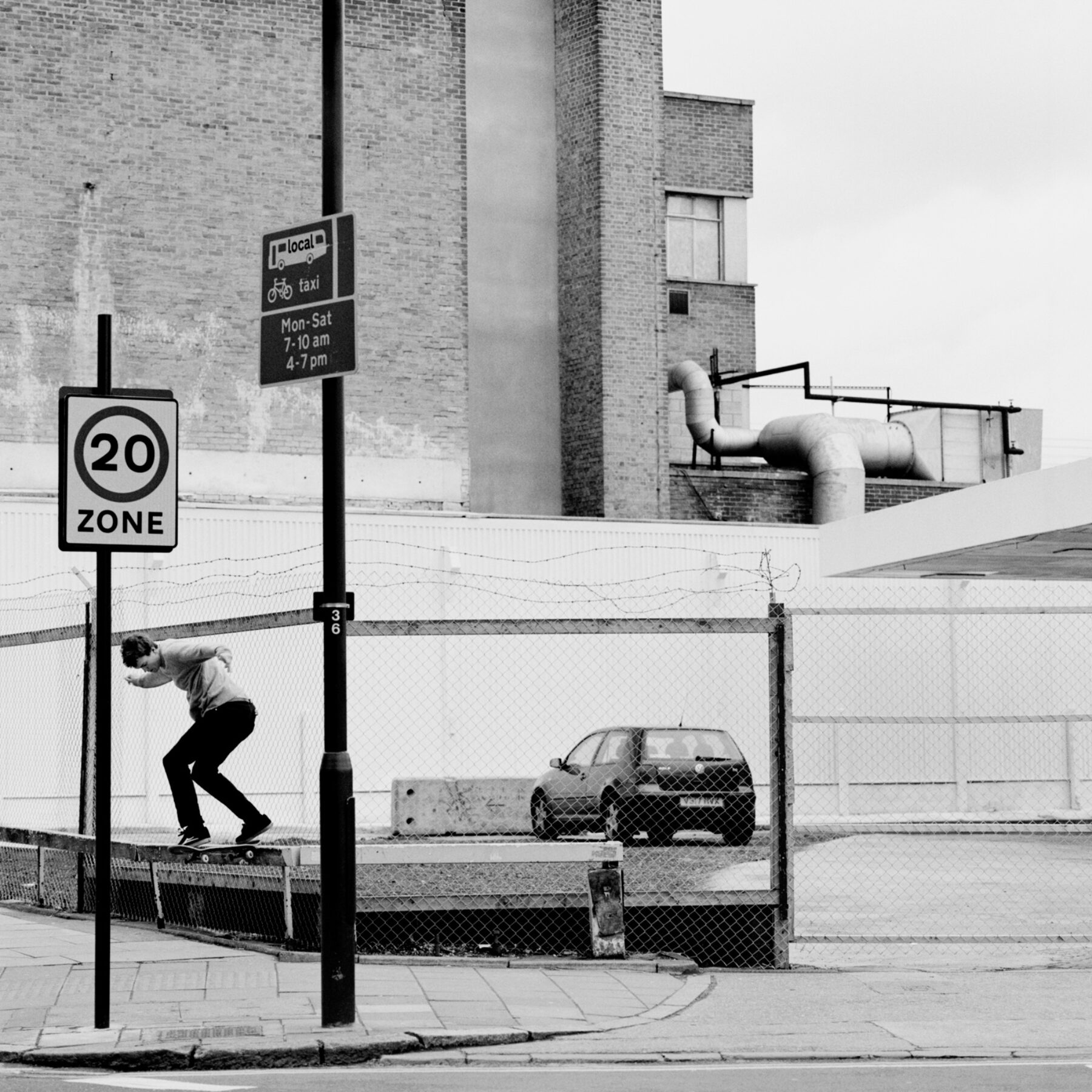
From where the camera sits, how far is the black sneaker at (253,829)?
1144 centimetres

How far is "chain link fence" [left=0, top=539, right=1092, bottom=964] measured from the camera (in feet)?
46.5

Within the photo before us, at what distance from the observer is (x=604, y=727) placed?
24.3 metres

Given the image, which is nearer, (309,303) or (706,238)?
(309,303)

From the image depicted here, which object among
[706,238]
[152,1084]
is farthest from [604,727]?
[706,238]

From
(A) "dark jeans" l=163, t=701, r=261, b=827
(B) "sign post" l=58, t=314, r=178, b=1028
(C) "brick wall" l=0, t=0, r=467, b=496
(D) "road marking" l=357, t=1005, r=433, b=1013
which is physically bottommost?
(D) "road marking" l=357, t=1005, r=433, b=1013

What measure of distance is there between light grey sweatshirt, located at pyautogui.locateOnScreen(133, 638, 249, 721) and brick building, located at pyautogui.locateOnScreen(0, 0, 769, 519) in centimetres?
1552

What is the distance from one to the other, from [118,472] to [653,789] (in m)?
11.0

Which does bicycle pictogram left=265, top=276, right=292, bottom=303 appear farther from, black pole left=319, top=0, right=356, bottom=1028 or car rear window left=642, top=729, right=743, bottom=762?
car rear window left=642, top=729, right=743, bottom=762

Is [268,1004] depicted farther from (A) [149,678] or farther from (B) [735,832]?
(B) [735,832]

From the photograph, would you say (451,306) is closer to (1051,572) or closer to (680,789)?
(1051,572)

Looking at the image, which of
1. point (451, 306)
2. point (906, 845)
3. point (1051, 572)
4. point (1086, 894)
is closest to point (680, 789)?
point (906, 845)

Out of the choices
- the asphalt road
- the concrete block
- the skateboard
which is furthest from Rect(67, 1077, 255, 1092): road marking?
the concrete block

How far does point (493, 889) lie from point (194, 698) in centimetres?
300

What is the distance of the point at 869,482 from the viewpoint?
3631 cm
